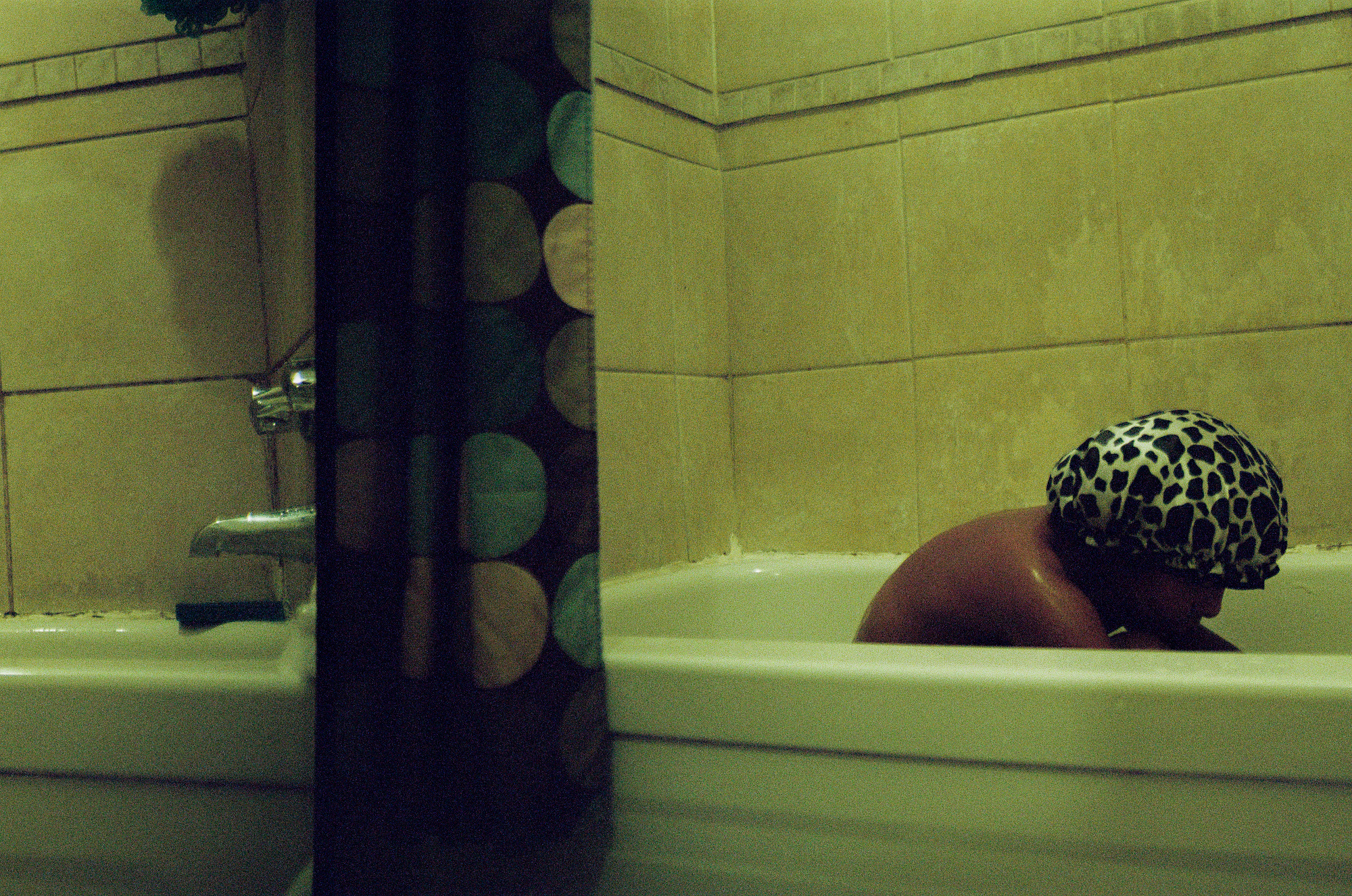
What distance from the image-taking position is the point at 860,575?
124 centimetres

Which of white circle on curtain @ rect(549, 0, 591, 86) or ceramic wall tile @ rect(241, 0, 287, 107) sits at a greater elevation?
ceramic wall tile @ rect(241, 0, 287, 107)

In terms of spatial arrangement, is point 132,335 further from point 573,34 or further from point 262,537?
point 573,34

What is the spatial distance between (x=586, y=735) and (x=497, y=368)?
9.5 inches

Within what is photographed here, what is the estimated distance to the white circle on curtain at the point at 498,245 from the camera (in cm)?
55

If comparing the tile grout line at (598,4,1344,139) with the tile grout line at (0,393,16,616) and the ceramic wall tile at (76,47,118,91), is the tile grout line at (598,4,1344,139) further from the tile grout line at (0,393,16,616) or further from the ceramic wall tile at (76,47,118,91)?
the tile grout line at (0,393,16,616)

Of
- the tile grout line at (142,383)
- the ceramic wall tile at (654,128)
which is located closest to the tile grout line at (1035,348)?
the ceramic wall tile at (654,128)

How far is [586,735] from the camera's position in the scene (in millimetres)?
576

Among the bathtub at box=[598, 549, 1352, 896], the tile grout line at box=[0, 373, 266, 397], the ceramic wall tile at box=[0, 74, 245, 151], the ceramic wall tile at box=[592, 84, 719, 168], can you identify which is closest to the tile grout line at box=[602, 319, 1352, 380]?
the ceramic wall tile at box=[592, 84, 719, 168]

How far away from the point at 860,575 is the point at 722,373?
39 cm

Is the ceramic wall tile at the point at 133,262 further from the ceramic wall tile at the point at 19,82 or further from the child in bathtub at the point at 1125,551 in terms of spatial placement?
the child in bathtub at the point at 1125,551

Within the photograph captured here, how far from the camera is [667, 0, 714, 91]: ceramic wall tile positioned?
134cm

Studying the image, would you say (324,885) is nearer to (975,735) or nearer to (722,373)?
(975,735)

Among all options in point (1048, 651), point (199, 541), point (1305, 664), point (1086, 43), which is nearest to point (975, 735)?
point (1048, 651)

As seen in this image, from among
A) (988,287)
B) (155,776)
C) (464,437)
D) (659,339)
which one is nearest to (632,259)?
(659,339)
